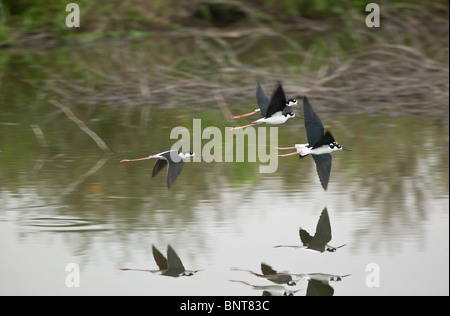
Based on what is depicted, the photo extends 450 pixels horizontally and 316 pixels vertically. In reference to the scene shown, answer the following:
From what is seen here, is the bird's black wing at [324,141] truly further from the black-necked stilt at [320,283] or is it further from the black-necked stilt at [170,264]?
the black-necked stilt at [170,264]

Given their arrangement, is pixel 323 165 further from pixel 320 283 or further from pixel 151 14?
pixel 151 14

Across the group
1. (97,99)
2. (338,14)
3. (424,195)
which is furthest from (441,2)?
(424,195)

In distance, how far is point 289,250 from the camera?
3.20 meters

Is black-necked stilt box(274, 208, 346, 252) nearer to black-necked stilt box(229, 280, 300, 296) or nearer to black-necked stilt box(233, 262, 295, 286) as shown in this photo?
black-necked stilt box(233, 262, 295, 286)

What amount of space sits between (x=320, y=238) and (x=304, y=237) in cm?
6

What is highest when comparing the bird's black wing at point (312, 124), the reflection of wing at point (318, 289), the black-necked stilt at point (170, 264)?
the bird's black wing at point (312, 124)

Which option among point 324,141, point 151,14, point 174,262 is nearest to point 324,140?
point 324,141

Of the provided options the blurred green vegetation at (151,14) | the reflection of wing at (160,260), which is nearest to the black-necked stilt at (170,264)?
the reflection of wing at (160,260)

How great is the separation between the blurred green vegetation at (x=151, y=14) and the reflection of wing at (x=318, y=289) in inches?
267

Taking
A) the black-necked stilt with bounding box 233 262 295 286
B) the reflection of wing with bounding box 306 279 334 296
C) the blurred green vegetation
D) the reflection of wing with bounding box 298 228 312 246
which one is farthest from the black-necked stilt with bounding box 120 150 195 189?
the blurred green vegetation

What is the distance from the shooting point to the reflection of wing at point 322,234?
10.7ft

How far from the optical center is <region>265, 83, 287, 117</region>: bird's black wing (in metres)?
3.18

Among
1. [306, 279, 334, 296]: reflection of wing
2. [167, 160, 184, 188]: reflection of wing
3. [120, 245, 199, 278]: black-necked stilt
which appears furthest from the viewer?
[167, 160, 184, 188]: reflection of wing

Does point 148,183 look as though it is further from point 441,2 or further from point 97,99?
point 441,2
